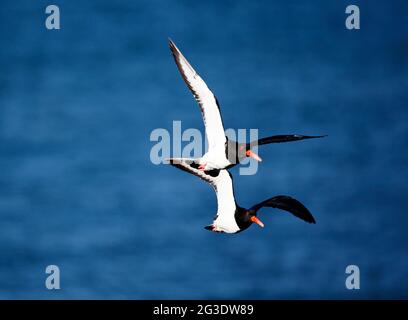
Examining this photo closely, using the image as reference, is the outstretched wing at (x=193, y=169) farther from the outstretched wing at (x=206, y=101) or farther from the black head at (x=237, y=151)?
the black head at (x=237, y=151)

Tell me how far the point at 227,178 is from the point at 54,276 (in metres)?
4.16

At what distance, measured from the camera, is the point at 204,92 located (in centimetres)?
1681

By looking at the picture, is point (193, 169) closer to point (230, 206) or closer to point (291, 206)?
point (230, 206)

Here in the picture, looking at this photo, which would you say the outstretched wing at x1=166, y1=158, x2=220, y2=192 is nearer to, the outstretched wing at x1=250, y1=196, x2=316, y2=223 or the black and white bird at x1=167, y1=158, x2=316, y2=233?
the black and white bird at x1=167, y1=158, x2=316, y2=233

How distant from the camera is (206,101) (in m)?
16.9

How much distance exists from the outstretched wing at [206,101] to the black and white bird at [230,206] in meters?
0.65

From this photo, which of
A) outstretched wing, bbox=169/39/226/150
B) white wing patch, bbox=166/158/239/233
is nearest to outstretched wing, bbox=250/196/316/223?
white wing patch, bbox=166/158/239/233

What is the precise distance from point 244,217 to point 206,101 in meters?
2.30

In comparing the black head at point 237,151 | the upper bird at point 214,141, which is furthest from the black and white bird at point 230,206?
the black head at point 237,151

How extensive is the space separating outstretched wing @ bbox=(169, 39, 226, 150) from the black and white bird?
650 millimetres

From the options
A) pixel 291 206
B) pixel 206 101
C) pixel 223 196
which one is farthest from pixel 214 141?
pixel 291 206

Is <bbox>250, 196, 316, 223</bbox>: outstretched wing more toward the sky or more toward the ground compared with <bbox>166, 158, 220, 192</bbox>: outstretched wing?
more toward the ground

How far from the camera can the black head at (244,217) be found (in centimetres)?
1773

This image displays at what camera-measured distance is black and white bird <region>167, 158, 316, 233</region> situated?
17484mm
